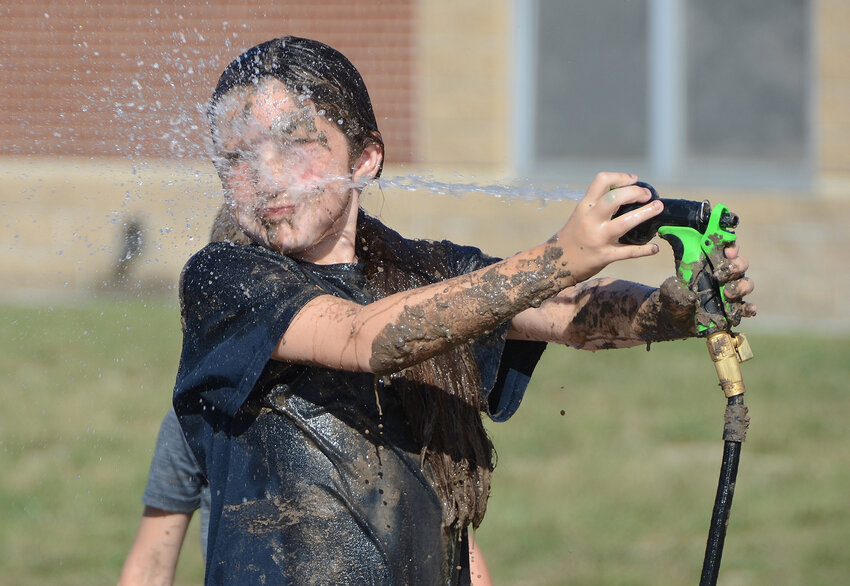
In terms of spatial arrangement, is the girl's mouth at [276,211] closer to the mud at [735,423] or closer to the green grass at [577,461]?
the mud at [735,423]

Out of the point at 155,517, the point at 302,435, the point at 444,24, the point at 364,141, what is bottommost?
the point at 155,517

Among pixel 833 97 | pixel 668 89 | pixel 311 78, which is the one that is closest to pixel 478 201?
pixel 668 89

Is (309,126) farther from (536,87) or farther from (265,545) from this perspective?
(536,87)

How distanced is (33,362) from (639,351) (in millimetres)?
3845

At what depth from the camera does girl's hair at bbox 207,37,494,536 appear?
203 cm

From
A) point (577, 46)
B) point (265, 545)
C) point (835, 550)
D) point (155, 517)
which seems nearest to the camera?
point (265, 545)

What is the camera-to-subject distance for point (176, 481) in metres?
2.50

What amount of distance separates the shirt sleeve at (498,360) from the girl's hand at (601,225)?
0.47m

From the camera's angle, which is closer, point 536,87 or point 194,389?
point 194,389

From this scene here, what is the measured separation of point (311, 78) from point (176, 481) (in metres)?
1.01

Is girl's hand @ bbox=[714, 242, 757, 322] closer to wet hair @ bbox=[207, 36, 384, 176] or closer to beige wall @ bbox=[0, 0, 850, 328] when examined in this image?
wet hair @ bbox=[207, 36, 384, 176]

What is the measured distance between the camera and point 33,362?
6680 millimetres

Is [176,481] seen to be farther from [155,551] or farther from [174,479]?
[155,551]

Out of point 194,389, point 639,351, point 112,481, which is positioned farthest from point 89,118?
point 194,389
